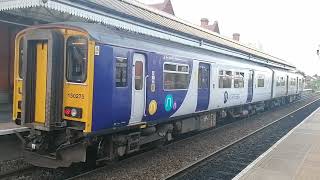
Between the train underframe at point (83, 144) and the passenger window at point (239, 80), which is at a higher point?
the passenger window at point (239, 80)

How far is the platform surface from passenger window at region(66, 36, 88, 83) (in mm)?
3713

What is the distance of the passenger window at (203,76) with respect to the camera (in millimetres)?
12930

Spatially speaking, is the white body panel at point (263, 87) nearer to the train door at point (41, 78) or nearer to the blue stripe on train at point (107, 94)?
the blue stripe on train at point (107, 94)

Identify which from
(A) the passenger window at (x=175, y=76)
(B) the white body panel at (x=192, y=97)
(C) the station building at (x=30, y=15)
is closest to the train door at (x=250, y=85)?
(C) the station building at (x=30, y=15)

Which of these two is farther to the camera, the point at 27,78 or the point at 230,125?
the point at 230,125

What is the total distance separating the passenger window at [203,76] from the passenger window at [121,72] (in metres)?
4.55

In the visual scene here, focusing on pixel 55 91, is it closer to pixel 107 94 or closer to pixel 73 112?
pixel 73 112

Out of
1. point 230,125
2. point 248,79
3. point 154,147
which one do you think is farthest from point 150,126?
point 248,79

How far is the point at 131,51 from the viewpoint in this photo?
29.1 ft

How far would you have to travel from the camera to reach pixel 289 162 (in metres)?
9.67

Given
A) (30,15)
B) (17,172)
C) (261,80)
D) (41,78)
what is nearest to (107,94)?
(41,78)

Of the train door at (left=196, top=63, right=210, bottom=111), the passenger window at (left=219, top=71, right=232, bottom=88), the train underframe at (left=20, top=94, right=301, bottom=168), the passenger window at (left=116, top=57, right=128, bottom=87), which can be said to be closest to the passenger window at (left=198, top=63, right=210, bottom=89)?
the train door at (left=196, top=63, right=210, bottom=111)

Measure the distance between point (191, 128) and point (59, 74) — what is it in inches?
239

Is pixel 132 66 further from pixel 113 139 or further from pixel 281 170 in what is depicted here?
pixel 281 170
